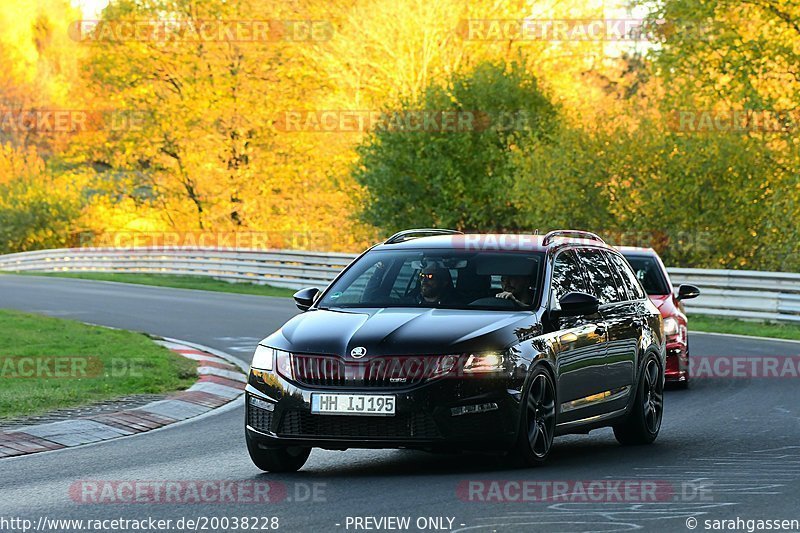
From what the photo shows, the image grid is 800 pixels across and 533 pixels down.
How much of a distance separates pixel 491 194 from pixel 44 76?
6748 centimetres

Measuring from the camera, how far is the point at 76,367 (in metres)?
15.7

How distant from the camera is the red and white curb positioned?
10.9 meters

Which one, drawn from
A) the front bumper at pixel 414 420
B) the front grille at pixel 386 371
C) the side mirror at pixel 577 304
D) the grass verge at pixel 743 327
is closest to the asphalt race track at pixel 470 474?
the front bumper at pixel 414 420

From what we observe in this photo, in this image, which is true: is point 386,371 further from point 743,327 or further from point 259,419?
point 743,327

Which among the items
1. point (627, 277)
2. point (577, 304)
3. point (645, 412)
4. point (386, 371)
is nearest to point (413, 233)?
point (627, 277)

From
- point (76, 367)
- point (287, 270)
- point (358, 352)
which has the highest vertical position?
point (358, 352)

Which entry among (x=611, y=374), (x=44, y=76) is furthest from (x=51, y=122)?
(x=611, y=374)

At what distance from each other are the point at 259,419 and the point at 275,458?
32 cm

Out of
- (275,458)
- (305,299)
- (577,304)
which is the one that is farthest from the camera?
(305,299)

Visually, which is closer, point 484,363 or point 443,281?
point 484,363

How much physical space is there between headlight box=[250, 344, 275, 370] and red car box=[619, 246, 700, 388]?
6880 millimetres

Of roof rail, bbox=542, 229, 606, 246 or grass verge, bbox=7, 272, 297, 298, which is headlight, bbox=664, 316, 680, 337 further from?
grass verge, bbox=7, 272, 297, 298

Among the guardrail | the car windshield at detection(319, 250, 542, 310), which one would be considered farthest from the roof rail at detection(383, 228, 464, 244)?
the guardrail

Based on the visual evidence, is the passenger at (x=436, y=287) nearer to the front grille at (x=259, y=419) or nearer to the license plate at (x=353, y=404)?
the license plate at (x=353, y=404)
